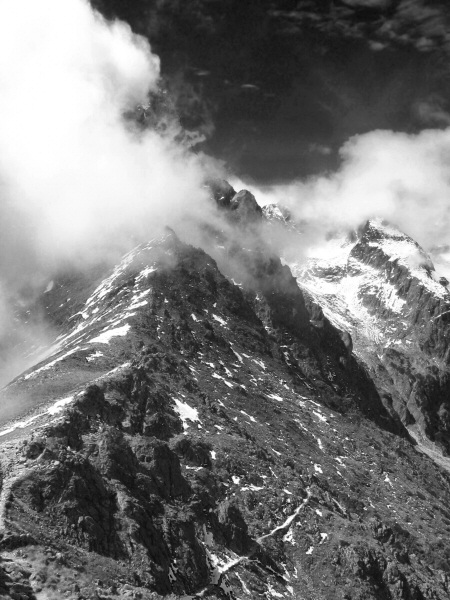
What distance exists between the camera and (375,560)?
136 meters

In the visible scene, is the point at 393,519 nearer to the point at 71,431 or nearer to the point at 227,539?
the point at 227,539

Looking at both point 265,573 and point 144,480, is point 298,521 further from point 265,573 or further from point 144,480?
point 144,480

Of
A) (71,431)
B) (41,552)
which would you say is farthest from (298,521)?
(41,552)

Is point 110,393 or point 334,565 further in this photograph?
point 110,393

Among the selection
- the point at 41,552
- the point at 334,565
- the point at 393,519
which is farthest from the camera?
the point at 393,519

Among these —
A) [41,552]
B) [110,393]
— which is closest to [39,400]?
[110,393]

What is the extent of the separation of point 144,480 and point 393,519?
3614 inches

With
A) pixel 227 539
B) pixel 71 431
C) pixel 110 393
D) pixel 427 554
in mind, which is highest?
pixel 110 393

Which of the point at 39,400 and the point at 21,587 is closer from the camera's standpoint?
the point at 21,587

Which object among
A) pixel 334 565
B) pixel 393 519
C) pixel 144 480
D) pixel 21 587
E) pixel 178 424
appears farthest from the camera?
pixel 393 519

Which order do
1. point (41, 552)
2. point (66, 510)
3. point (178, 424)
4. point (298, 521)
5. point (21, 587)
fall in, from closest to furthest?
point (21, 587) < point (41, 552) < point (66, 510) < point (298, 521) < point (178, 424)

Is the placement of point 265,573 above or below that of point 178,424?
below

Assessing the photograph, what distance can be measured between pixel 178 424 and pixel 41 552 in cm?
8558

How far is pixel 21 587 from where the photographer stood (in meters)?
66.1
